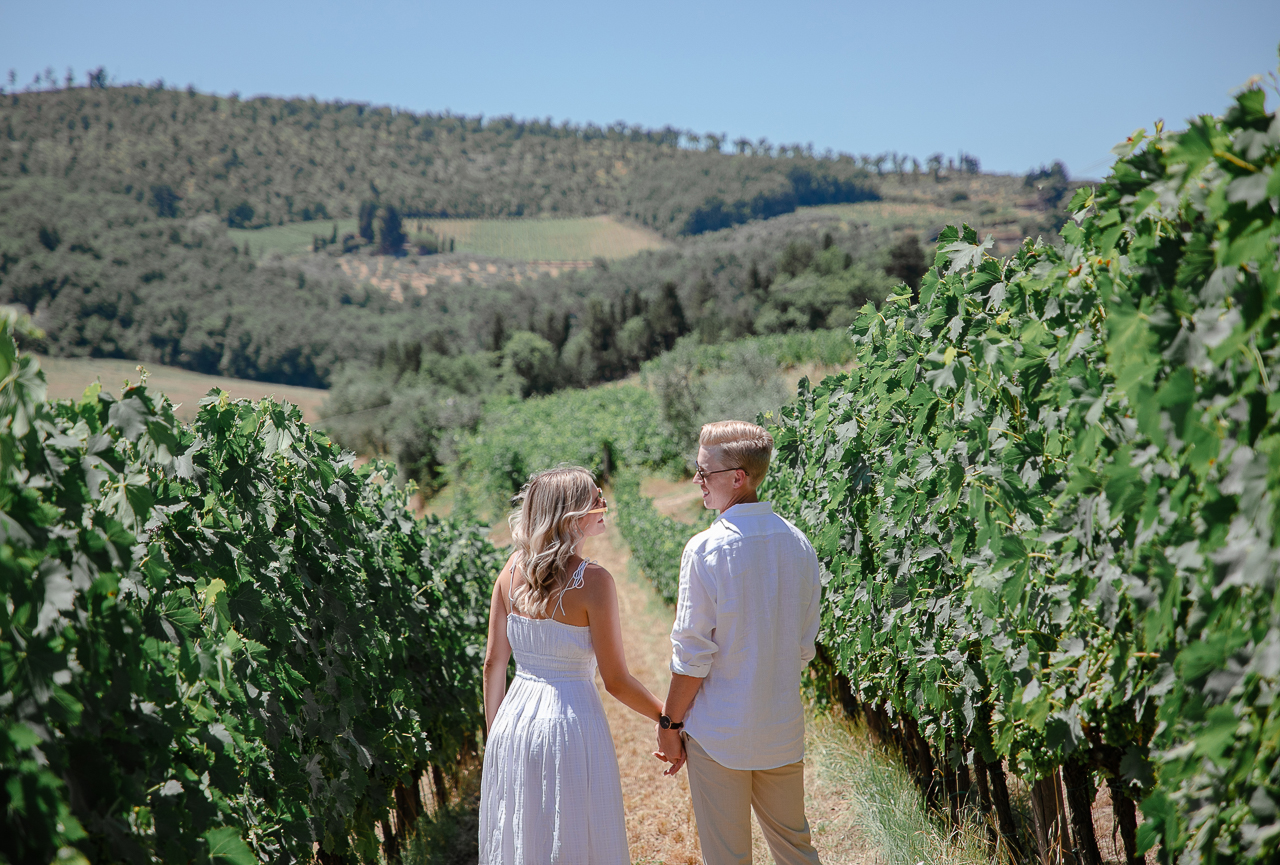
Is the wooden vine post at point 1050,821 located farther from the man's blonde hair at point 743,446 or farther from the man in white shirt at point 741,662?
the man's blonde hair at point 743,446

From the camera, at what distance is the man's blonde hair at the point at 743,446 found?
2582 millimetres

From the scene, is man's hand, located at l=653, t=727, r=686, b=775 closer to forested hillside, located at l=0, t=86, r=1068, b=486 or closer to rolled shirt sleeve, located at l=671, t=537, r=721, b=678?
rolled shirt sleeve, located at l=671, t=537, r=721, b=678

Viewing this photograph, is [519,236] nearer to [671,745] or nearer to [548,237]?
[548,237]

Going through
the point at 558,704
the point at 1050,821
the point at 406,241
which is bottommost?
the point at 1050,821

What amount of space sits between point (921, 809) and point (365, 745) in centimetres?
253

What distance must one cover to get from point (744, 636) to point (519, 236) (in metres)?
123

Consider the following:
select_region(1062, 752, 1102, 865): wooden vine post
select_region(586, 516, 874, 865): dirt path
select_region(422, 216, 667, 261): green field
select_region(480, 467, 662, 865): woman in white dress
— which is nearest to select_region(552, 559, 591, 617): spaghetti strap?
select_region(480, 467, 662, 865): woman in white dress

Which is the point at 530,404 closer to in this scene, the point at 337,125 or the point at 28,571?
the point at 28,571

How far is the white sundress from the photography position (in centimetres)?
255

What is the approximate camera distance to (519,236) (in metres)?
120

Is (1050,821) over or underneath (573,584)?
underneath

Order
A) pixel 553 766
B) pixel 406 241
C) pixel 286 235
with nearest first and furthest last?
pixel 553 766
pixel 286 235
pixel 406 241

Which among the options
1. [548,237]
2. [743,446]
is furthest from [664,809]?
[548,237]

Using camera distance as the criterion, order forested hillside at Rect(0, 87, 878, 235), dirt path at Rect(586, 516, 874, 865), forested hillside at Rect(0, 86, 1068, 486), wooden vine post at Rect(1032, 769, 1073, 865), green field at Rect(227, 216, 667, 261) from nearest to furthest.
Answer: wooden vine post at Rect(1032, 769, 1073, 865) < dirt path at Rect(586, 516, 874, 865) < forested hillside at Rect(0, 86, 1068, 486) < forested hillside at Rect(0, 87, 878, 235) < green field at Rect(227, 216, 667, 261)
